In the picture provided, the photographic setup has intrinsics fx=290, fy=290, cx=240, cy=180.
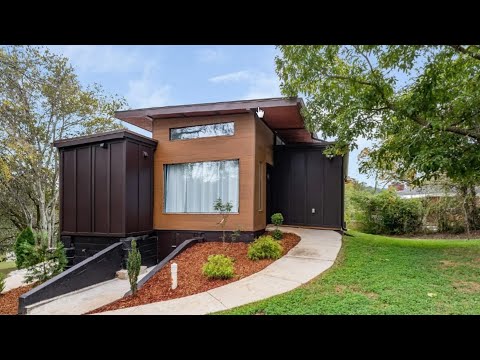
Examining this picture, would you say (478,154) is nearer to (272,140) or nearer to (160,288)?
(272,140)

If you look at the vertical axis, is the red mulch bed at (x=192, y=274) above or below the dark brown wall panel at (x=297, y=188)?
below

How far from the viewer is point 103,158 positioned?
302 inches

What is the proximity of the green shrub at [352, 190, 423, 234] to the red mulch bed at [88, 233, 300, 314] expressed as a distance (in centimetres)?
758

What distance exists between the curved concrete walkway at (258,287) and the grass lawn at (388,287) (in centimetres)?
24

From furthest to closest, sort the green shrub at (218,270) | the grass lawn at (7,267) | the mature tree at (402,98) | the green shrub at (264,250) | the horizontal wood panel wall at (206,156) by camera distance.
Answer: the grass lawn at (7,267), the horizontal wood panel wall at (206,156), the green shrub at (264,250), the mature tree at (402,98), the green shrub at (218,270)

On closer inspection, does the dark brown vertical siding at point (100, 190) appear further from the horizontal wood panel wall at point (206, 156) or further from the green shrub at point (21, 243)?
the green shrub at point (21, 243)

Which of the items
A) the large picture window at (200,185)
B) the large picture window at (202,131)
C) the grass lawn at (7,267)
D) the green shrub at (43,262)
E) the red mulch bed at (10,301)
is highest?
the large picture window at (202,131)

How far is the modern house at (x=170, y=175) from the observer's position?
758 cm

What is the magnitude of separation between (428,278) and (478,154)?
249cm

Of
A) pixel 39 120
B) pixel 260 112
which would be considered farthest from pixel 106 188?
pixel 39 120

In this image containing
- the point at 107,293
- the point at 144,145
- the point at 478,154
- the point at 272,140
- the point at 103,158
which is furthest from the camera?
the point at 272,140

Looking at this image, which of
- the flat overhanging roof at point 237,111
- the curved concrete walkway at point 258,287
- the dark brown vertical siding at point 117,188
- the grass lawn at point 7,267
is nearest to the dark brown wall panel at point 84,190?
the dark brown vertical siding at point 117,188

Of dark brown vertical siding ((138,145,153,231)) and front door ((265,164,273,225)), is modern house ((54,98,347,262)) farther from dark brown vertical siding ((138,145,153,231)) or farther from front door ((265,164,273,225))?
front door ((265,164,273,225))
